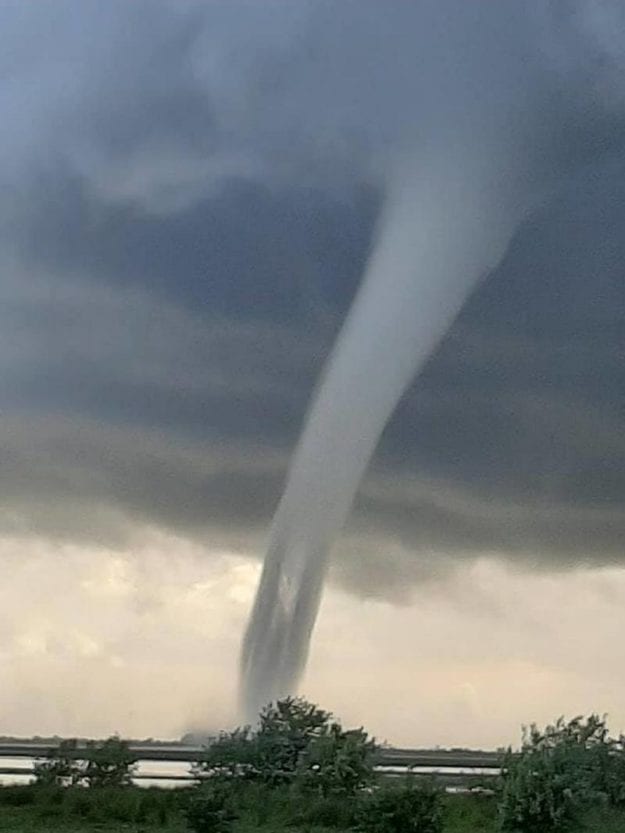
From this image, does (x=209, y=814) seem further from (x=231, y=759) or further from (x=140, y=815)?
(x=231, y=759)

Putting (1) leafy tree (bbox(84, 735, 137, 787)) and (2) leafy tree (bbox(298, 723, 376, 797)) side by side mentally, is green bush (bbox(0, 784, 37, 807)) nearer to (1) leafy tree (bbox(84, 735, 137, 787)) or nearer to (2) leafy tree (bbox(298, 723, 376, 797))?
(1) leafy tree (bbox(84, 735, 137, 787))

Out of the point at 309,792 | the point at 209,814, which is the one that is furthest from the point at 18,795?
the point at 209,814

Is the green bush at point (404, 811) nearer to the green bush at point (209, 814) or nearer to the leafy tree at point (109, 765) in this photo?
the green bush at point (209, 814)

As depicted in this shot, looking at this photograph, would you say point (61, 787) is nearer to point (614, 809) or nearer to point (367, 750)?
point (367, 750)

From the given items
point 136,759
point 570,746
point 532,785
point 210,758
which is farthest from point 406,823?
point 136,759

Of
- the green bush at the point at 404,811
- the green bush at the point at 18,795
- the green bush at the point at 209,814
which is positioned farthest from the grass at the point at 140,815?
the green bush at the point at 404,811

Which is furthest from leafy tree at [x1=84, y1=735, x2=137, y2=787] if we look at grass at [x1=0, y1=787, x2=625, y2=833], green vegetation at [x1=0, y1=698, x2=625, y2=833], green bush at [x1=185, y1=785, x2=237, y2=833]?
green bush at [x1=185, y1=785, x2=237, y2=833]

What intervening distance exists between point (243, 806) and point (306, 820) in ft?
11.0

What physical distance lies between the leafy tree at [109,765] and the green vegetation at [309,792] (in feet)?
0.17

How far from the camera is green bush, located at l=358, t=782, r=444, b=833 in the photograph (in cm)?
4541

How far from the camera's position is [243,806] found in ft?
177

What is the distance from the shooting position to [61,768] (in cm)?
6384

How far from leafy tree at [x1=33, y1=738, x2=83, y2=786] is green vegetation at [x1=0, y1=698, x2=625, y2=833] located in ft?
0.26

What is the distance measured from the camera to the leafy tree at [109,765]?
63.5m
